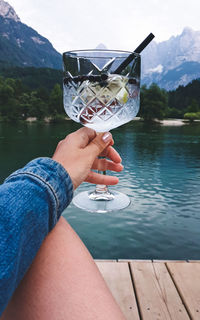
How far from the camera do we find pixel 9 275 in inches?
13.6

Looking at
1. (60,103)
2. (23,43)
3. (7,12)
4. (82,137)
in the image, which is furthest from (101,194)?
(7,12)

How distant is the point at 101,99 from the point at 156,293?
2.34 feet

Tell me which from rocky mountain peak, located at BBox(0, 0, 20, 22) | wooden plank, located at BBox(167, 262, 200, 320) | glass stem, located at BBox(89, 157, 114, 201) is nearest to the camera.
Result: wooden plank, located at BBox(167, 262, 200, 320)

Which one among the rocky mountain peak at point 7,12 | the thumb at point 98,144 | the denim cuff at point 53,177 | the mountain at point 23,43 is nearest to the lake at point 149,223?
the thumb at point 98,144

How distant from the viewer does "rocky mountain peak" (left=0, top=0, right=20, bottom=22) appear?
99.1m

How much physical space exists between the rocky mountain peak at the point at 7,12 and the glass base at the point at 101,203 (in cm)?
11435

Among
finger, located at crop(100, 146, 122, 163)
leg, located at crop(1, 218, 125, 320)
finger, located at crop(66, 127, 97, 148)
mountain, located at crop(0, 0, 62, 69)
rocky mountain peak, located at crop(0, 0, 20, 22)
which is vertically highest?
rocky mountain peak, located at crop(0, 0, 20, 22)

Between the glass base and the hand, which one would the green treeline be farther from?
the hand

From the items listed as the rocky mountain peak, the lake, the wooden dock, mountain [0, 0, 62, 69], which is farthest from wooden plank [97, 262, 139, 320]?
the rocky mountain peak

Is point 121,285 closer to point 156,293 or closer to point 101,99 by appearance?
point 156,293

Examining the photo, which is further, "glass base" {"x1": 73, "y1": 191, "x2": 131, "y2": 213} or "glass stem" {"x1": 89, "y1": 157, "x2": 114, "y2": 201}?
"glass stem" {"x1": 89, "y1": 157, "x2": 114, "y2": 201}

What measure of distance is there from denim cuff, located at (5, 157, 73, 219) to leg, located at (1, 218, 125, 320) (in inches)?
5.3

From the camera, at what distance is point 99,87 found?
2.70ft

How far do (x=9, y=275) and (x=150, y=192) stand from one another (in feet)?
10.9
